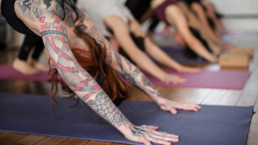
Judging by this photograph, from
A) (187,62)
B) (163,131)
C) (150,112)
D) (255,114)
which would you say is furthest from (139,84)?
(187,62)

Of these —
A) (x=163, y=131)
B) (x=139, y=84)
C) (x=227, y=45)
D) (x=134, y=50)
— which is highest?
(x=227, y=45)

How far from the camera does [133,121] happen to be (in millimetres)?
1520

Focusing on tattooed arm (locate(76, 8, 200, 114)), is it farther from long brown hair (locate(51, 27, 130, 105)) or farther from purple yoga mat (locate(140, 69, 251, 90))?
purple yoga mat (locate(140, 69, 251, 90))

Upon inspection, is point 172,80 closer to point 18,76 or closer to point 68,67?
point 68,67

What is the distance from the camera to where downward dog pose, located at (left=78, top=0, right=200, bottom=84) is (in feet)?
7.64

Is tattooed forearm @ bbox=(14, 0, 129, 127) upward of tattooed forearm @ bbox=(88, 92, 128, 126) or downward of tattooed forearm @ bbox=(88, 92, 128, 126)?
upward

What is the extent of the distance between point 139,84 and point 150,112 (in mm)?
167

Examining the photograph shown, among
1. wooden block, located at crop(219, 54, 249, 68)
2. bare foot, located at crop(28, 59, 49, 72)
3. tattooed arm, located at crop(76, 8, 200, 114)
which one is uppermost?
wooden block, located at crop(219, 54, 249, 68)

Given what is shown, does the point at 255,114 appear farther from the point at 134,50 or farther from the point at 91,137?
the point at 134,50

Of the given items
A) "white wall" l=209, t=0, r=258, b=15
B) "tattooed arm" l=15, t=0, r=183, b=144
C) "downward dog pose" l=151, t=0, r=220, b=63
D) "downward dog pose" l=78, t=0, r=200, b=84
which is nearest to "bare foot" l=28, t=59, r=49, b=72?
"downward dog pose" l=78, t=0, r=200, b=84

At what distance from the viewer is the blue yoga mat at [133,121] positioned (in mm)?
1299

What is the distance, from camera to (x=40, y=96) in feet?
7.02

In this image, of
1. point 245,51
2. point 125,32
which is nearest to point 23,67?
point 125,32

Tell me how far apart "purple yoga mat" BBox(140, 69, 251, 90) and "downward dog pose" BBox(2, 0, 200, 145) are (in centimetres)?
92
